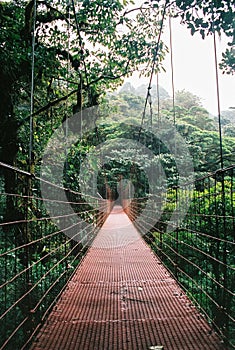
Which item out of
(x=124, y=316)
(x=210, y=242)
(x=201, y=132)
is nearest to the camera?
(x=124, y=316)

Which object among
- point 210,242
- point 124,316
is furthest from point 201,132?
point 124,316

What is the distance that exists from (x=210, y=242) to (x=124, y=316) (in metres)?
2.19

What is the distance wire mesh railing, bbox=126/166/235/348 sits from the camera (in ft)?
4.14

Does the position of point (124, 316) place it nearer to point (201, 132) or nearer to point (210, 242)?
point (210, 242)

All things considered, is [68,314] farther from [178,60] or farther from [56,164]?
[178,60]

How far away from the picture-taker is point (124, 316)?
1.41m

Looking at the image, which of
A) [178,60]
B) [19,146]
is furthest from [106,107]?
[19,146]

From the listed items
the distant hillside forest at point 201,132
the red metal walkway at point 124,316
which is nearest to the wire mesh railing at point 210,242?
the red metal walkway at point 124,316

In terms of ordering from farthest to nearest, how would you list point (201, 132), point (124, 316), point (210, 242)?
point (201, 132) → point (210, 242) → point (124, 316)

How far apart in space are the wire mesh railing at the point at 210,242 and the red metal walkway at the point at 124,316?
0.26 feet

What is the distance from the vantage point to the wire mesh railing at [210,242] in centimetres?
126

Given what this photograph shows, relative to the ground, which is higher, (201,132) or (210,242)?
(201,132)

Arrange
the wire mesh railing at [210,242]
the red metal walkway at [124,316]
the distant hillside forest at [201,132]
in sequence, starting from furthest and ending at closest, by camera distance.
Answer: the distant hillside forest at [201,132]
the wire mesh railing at [210,242]
the red metal walkway at [124,316]

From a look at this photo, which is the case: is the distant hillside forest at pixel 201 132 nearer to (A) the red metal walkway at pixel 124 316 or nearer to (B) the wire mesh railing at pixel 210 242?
(B) the wire mesh railing at pixel 210 242
